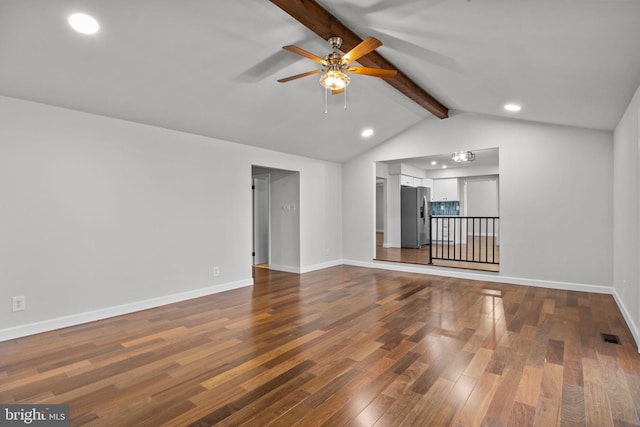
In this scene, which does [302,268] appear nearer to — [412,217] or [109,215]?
[109,215]

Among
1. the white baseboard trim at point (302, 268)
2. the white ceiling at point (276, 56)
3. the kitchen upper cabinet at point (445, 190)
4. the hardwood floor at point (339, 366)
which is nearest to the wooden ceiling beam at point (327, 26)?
the white ceiling at point (276, 56)

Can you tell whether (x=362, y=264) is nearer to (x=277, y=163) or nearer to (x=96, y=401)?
(x=277, y=163)

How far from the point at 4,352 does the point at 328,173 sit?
18.4 feet

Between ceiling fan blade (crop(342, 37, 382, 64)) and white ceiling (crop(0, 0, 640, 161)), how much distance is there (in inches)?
13.8

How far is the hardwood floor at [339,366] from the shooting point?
2.00 metres

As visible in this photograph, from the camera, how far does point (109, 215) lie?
3814 mm

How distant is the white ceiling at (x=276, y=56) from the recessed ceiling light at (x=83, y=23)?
1.8 inches

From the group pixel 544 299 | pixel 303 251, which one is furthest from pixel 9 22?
pixel 544 299

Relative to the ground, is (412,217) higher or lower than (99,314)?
higher

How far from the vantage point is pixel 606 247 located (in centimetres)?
473

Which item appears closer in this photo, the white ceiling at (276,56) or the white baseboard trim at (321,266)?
the white ceiling at (276,56)

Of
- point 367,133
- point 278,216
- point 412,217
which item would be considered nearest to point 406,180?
point 412,217

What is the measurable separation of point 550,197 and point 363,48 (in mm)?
4129

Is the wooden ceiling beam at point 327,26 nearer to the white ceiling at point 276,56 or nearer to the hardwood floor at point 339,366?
the white ceiling at point 276,56
